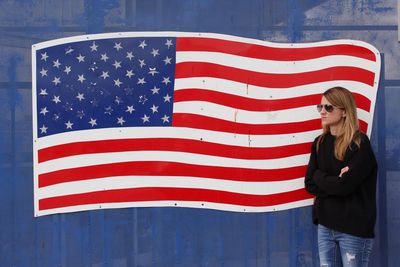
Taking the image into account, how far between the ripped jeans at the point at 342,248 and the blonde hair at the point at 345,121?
0.57m

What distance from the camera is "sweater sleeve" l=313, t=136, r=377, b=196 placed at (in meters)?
3.97

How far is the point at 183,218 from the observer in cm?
468

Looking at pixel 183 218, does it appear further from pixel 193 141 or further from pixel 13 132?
pixel 13 132

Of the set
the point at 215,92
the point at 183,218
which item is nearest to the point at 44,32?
the point at 215,92

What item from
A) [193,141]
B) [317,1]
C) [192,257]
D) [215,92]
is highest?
[317,1]

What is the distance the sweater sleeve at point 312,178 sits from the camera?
4227mm

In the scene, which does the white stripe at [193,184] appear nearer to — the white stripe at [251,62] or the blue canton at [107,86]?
the blue canton at [107,86]

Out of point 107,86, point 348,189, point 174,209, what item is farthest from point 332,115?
point 107,86

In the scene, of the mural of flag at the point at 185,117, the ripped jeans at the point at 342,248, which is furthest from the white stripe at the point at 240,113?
the ripped jeans at the point at 342,248

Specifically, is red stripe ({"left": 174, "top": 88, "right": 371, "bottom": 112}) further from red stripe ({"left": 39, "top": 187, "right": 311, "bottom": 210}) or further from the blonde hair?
red stripe ({"left": 39, "top": 187, "right": 311, "bottom": 210})

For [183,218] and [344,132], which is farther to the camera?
[183,218]

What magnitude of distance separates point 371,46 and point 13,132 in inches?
117

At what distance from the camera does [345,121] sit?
418 cm

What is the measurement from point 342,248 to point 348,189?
17.8 inches
